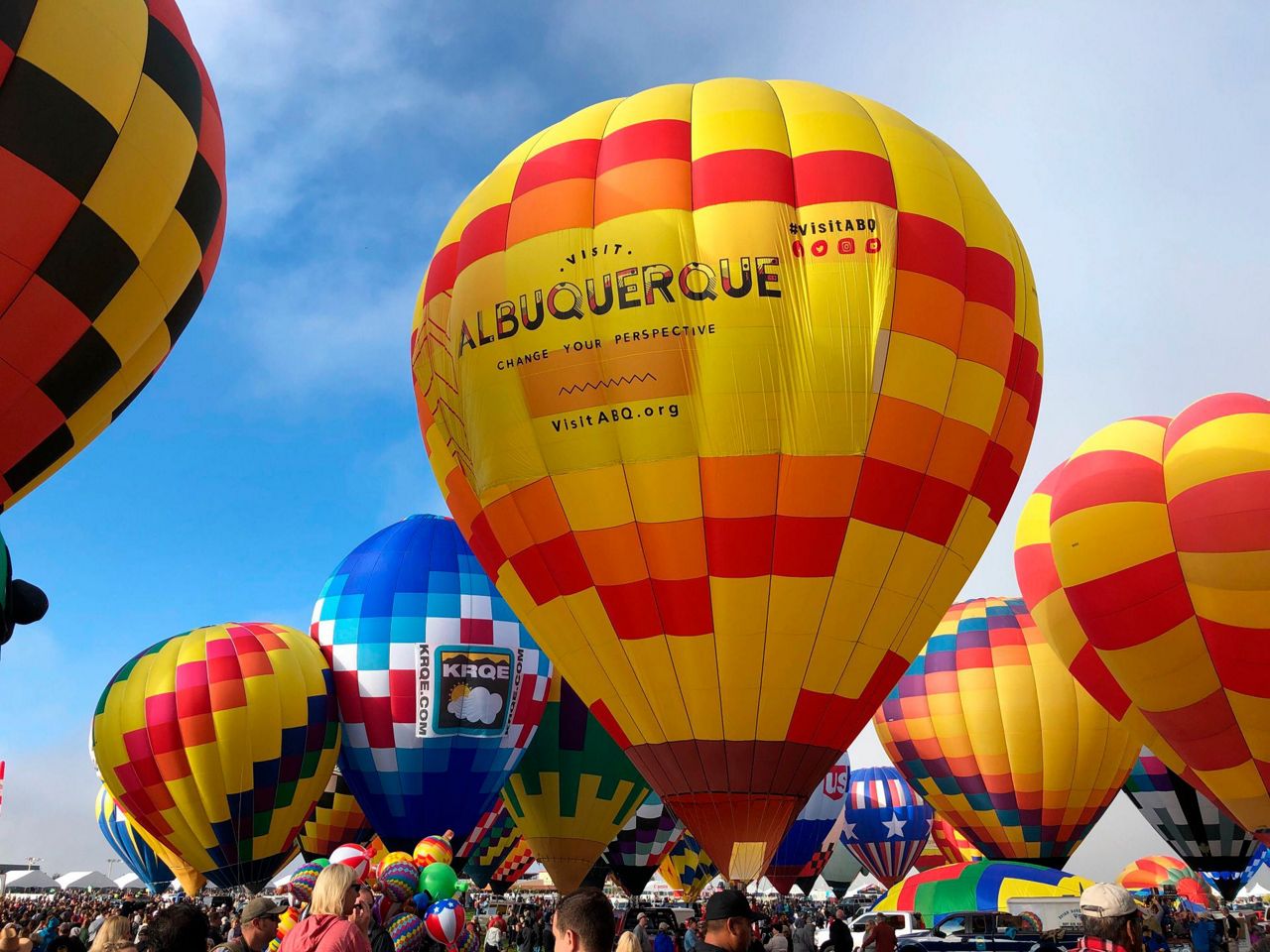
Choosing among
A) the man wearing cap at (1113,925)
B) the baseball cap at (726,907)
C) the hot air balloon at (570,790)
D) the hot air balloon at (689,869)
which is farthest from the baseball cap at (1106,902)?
the hot air balloon at (689,869)

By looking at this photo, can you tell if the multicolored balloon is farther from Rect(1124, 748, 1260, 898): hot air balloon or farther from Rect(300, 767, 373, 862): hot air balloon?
Rect(300, 767, 373, 862): hot air balloon

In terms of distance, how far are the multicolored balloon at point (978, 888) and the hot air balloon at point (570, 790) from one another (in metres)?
4.50

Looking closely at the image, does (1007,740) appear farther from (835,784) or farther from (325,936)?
(325,936)

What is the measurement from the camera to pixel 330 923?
9.06ft

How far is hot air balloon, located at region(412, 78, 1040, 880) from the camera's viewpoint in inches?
→ 310

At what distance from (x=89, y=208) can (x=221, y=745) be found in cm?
1019

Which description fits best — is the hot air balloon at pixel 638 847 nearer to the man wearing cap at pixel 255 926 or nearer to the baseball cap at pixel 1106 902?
the man wearing cap at pixel 255 926

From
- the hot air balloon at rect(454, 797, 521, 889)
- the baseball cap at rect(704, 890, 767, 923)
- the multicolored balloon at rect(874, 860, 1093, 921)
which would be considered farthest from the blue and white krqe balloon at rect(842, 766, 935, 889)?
the baseball cap at rect(704, 890, 767, 923)

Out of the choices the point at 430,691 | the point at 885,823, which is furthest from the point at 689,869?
the point at 430,691

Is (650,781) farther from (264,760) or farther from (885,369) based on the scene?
(264,760)

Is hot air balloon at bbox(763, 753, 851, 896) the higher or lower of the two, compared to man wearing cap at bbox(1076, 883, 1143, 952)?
lower

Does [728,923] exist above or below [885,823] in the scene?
above

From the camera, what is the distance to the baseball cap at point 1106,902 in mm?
2705

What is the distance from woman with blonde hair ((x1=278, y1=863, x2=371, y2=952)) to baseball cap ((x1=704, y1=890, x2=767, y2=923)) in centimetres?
90
